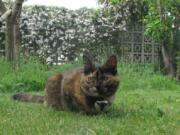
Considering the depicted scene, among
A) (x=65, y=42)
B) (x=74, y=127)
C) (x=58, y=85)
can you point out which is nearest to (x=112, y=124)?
(x=74, y=127)

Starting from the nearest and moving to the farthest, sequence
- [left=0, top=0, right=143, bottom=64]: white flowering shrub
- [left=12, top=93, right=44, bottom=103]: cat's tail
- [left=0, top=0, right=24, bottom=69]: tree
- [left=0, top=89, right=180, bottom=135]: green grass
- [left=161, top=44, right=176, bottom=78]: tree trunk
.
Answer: [left=0, top=89, right=180, bottom=135]: green grass, [left=12, top=93, right=44, bottom=103]: cat's tail, [left=0, top=0, right=24, bottom=69]: tree, [left=161, top=44, right=176, bottom=78]: tree trunk, [left=0, top=0, right=143, bottom=64]: white flowering shrub

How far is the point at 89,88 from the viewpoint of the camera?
4867 mm

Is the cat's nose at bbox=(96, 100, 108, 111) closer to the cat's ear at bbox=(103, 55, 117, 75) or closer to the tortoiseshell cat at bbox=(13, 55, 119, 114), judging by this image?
the tortoiseshell cat at bbox=(13, 55, 119, 114)

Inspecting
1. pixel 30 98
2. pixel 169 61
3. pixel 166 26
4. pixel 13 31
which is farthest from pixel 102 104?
pixel 169 61

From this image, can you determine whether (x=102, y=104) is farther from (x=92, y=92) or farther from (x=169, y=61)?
(x=169, y=61)

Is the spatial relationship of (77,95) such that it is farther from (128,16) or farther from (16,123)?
(128,16)

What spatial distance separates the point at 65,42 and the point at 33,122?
903 cm

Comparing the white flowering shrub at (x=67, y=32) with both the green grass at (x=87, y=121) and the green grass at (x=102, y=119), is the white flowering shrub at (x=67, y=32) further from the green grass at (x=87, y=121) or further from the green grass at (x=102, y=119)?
the green grass at (x=87, y=121)

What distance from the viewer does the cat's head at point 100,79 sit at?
4.85m

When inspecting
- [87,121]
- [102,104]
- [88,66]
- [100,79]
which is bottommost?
[87,121]

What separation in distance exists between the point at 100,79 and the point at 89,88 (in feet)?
0.50

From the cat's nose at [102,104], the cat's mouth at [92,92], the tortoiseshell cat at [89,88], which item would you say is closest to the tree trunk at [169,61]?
the tortoiseshell cat at [89,88]

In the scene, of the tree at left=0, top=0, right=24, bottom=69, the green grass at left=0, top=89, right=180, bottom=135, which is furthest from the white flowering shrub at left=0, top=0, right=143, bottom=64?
the green grass at left=0, top=89, right=180, bottom=135

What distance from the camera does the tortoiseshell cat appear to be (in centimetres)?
488
